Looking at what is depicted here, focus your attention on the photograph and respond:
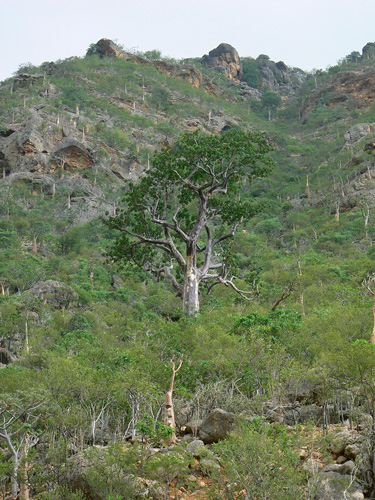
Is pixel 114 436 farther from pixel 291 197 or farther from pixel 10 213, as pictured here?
pixel 291 197

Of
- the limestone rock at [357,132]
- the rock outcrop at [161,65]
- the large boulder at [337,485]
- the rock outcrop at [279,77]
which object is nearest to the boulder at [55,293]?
the large boulder at [337,485]

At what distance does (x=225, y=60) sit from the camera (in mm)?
97438

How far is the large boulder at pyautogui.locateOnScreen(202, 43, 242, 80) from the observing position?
96375 millimetres

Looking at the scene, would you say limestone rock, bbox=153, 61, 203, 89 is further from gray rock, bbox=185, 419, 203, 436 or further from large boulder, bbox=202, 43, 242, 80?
gray rock, bbox=185, 419, 203, 436

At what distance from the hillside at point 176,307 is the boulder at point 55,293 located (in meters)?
0.09

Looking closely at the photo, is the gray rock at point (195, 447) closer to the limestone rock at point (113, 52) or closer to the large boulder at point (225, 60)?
the limestone rock at point (113, 52)

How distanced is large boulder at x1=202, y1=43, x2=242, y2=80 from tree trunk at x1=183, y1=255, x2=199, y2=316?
8769cm

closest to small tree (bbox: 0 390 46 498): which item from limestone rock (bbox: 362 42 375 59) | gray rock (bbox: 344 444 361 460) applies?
gray rock (bbox: 344 444 361 460)

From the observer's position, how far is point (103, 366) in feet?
30.2

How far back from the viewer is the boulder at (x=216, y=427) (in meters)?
7.12

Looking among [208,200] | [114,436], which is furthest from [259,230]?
[114,436]

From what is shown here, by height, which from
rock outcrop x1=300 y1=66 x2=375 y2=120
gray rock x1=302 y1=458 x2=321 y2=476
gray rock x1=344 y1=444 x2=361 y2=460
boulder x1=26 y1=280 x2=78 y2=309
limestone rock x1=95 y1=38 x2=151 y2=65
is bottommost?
boulder x1=26 y1=280 x2=78 y2=309

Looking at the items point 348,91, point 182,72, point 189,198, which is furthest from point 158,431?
point 182,72

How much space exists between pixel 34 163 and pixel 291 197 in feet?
87.1
